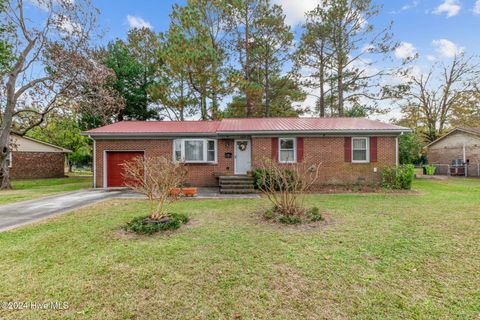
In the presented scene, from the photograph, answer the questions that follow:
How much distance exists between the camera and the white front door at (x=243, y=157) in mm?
12484

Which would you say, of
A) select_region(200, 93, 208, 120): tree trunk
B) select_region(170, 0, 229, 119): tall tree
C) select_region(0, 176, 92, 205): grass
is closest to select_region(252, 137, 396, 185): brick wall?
select_region(170, 0, 229, 119): tall tree

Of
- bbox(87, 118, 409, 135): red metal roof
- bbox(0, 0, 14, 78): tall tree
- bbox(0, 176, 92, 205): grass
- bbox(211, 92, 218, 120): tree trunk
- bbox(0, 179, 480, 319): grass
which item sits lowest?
bbox(0, 179, 480, 319): grass

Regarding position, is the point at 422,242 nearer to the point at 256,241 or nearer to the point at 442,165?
the point at 256,241

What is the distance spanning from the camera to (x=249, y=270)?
3.35 meters

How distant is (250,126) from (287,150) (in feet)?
8.41

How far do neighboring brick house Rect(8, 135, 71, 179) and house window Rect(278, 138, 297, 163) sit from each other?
67.7 ft

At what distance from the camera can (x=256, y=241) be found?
14.7ft

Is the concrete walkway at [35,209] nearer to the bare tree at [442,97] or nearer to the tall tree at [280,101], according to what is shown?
the tall tree at [280,101]

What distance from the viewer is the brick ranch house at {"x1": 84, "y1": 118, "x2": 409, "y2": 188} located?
1177 cm

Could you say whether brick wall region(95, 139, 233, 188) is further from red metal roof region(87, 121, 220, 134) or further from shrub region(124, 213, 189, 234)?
shrub region(124, 213, 189, 234)

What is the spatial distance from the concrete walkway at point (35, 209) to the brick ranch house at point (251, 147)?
3.73 meters

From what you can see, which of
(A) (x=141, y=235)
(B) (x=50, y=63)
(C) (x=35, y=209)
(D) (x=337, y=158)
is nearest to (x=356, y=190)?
(D) (x=337, y=158)

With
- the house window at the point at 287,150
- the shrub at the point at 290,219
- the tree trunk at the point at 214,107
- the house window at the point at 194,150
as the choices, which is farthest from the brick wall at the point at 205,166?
the tree trunk at the point at 214,107

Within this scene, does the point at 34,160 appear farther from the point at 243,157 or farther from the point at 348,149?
the point at 348,149
